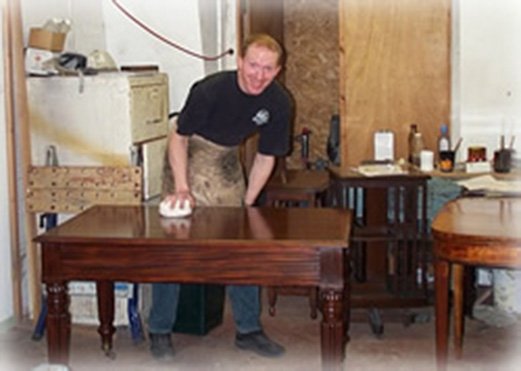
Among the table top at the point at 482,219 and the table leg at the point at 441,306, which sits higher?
the table top at the point at 482,219

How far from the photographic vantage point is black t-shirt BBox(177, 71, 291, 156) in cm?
322

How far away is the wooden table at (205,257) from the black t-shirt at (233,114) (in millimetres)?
568

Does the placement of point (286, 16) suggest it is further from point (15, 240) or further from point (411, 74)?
point (15, 240)

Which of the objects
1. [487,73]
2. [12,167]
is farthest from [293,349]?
[487,73]

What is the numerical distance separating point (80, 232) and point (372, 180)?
1.43m

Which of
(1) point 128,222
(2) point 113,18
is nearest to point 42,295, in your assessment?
(1) point 128,222

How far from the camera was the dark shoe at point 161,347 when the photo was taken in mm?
3387

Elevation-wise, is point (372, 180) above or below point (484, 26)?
below

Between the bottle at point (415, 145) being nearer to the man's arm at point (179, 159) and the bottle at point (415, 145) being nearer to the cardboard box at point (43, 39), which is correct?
the man's arm at point (179, 159)

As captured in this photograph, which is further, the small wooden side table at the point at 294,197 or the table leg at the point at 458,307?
the small wooden side table at the point at 294,197

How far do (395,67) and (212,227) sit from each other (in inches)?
66.9

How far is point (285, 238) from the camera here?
2.59 metres

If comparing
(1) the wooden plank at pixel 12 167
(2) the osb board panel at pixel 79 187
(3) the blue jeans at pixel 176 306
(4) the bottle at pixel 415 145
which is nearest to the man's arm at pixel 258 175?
(3) the blue jeans at pixel 176 306

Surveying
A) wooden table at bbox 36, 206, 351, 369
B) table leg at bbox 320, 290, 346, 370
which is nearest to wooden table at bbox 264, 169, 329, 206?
wooden table at bbox 36, 206, 351, 369
